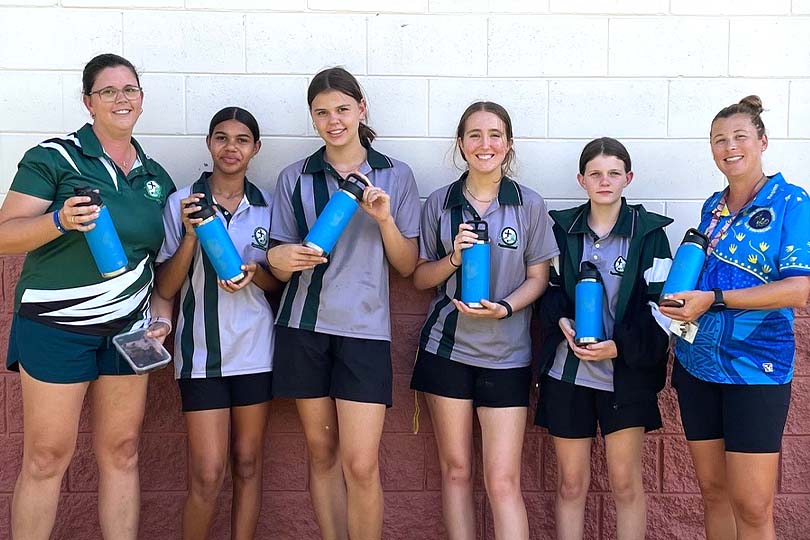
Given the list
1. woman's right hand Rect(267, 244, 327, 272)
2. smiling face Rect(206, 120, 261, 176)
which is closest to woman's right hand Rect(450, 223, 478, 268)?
woman's right hand Rect(267, 244, 327, 272)

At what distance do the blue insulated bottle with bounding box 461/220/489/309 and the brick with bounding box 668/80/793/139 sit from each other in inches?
49.0

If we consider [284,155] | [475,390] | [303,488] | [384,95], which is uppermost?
[384,95]

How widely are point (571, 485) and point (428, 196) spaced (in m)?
1.37

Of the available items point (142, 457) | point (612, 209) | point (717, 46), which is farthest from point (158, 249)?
point (717, 46)

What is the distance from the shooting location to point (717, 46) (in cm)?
383

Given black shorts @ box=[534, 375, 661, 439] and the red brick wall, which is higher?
black shorts @ box=[534, 375, 661, 439]

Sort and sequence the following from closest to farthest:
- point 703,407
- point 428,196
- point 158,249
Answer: point 703,407
point 158,249
point 428,196

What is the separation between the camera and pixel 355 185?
10.2 ft

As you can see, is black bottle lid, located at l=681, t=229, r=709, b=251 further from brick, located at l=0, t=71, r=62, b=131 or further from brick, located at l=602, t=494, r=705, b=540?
brick, located at l=0, t=71, r=62, b=131

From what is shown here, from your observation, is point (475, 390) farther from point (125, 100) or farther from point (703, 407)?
point (125, 100)

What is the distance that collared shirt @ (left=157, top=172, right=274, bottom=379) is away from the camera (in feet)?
11.0

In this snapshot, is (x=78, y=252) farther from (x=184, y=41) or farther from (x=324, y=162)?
(x=184, y=41)

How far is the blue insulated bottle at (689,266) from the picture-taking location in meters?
2.97

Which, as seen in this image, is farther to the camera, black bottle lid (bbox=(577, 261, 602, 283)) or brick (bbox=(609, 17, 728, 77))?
brick (bbox=(609, 17, 728, 77))
